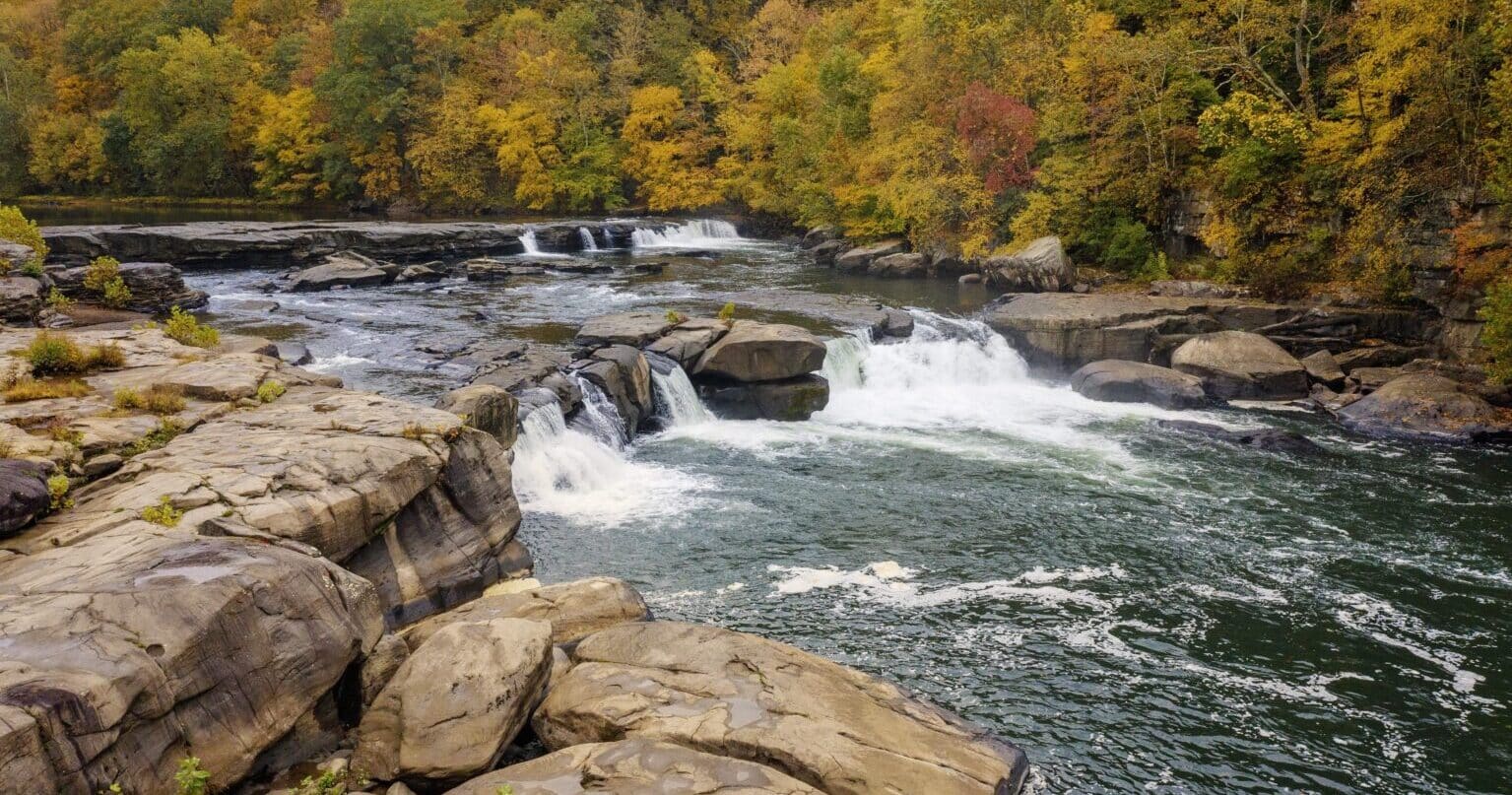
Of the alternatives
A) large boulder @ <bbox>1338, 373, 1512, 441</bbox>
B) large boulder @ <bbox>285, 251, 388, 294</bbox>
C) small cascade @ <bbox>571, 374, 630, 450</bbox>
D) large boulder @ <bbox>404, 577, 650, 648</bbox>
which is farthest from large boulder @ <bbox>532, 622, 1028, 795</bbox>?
large boulder @ <bbox>285, 251, 388, 294</bbox>

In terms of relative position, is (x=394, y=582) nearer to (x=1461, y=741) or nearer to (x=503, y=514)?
(x=503, y=514)

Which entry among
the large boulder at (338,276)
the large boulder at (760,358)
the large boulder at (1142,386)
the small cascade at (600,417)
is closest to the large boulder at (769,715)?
the small cascade at (600,417)

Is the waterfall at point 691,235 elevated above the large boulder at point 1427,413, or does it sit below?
above

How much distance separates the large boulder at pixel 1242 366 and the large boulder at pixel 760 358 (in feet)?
30.8

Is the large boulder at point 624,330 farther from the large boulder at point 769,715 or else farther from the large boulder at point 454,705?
the large boulder at point 454,705

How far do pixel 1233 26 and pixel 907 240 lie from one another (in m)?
14.8

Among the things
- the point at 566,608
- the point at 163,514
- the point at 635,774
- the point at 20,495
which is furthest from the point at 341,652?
the point at 20,495

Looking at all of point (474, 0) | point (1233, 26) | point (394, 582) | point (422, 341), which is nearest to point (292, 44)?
point (474, 0)

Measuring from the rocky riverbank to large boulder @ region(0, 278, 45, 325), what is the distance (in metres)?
8.38

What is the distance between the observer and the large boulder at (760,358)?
776 inches

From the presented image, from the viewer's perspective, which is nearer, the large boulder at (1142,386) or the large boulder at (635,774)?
the large boulder at (635,774)

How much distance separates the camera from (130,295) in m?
22.2

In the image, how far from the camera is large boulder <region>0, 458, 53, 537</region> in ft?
25.9

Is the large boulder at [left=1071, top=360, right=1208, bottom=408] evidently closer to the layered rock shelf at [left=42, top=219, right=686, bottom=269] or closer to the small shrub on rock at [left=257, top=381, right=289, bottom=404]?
the small shrub on rock at [left=257, top=381, right=289, bottom=404]
